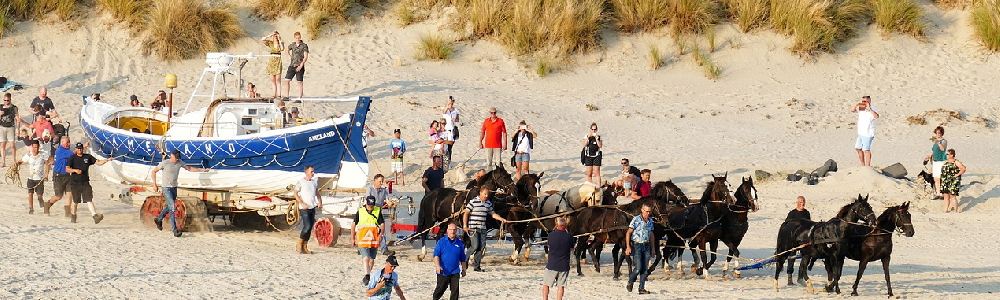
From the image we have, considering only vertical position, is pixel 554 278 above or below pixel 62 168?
below

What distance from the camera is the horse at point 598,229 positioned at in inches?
653

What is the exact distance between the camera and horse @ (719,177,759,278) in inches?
664

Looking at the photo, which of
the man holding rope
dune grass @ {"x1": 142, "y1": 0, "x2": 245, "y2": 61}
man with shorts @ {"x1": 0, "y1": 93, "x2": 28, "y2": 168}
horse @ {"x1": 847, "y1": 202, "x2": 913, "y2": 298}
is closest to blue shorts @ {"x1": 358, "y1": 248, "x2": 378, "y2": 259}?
the man holding rope

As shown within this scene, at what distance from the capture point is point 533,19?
33969mm

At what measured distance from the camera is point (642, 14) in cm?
3475

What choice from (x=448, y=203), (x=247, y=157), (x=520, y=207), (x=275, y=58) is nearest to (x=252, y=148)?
(x=247, y=157)

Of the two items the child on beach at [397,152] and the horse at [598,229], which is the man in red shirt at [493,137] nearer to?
the child on beach at [397,152]

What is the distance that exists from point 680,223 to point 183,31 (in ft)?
67.1

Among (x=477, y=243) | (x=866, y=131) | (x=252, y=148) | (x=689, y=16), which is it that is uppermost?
(x=689, y=16)

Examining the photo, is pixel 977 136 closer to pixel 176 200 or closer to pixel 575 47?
pixel 575 47

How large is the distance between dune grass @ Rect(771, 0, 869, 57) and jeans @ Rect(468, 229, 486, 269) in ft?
63.5

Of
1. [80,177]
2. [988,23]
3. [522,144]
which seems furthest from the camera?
[988,23]

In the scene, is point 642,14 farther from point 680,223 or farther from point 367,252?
point 367,252

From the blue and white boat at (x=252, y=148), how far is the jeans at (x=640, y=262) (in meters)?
5.59
